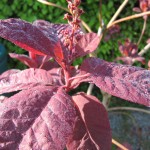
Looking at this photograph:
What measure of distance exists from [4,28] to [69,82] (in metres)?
0.24

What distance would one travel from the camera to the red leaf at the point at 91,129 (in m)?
0.81

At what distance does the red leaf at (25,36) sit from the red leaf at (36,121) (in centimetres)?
11

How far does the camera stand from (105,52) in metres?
3.72

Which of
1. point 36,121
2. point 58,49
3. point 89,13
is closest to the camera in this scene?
point 36,121

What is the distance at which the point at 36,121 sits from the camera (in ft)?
2.31

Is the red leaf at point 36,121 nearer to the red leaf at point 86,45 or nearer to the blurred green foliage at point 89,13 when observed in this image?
the red leaf at point 86,45

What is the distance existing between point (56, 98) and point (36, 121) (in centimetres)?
9

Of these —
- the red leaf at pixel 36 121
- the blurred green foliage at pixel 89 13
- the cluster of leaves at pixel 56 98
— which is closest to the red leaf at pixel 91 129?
the cluster of leaves at pixel 56 98

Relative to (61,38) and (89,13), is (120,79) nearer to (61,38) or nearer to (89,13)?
(61,38)

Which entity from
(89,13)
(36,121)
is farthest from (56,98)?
(89,13)

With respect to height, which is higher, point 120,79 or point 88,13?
point 120,79

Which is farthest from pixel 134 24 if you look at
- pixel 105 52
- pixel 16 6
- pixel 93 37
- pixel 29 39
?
pixel 29 39

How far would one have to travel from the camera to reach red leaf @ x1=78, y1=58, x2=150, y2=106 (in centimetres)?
71

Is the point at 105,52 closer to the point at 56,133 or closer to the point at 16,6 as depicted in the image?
the point at 16,6
